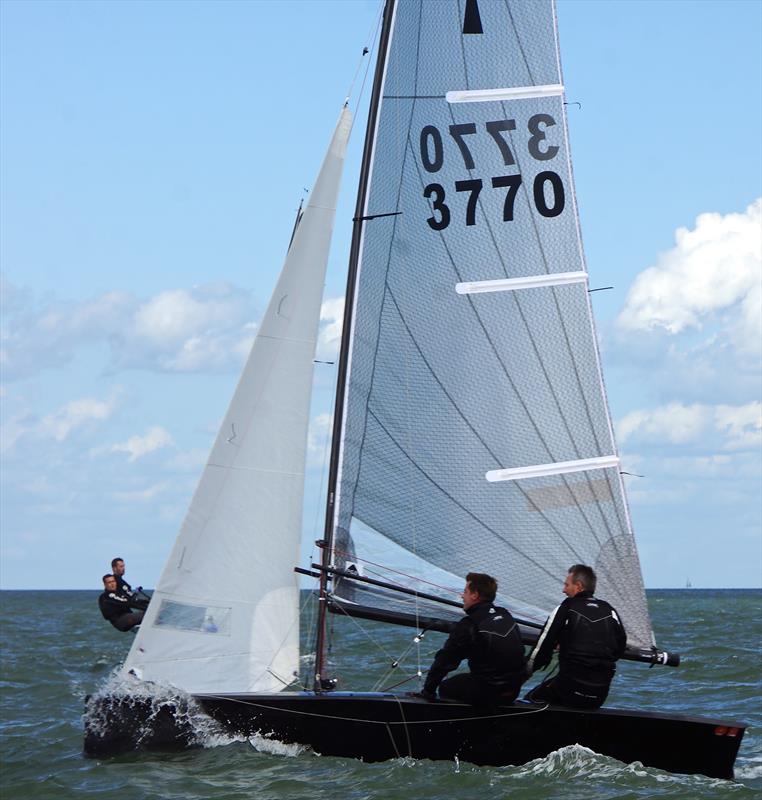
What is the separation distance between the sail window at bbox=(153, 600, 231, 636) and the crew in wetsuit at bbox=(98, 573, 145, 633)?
104 inches

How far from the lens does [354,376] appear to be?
10.5m

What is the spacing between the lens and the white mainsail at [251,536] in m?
10.1

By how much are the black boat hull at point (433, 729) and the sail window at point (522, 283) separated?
3.17 meters

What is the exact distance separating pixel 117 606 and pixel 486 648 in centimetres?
483

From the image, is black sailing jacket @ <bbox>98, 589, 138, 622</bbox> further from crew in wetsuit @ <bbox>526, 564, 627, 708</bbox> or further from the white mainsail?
crew in wetsuit @ <bbox>526, 564, 627, 708</bbox>

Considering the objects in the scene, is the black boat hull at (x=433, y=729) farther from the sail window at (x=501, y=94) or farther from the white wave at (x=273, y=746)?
the sail window at (x=501, y=94)

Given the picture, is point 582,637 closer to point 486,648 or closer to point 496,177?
point 486,648

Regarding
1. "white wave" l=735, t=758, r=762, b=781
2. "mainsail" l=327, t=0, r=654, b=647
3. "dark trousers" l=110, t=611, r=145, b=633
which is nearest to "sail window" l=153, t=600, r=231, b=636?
"mainsail" l=327, t=0, r=654, b=647

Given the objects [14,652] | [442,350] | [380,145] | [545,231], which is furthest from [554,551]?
[14,652]

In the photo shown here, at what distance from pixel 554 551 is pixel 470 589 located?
1306 millimetres

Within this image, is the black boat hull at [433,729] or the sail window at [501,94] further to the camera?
the sail window at [501,94]

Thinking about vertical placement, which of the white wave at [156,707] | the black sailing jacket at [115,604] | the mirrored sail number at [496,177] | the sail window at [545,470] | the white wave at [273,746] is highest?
the mirrored sail number at [496,177]

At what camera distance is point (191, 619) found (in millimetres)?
10070

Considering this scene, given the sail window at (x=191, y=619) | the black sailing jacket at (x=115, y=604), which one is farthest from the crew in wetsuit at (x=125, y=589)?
the sail window at (x=191, y=619)
